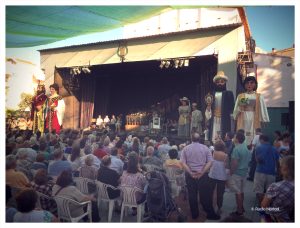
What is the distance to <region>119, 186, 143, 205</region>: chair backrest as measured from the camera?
4.61 meters

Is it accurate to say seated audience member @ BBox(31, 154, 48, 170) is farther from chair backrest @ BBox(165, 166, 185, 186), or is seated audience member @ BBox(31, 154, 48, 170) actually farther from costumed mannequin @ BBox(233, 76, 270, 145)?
costumed mannequin @ BBox(233, 76, 270, 145)

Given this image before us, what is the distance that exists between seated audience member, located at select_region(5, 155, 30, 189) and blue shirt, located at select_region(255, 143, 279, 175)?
406 cm

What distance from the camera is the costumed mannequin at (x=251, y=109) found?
5.42 m

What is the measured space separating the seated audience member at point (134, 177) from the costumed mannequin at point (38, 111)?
11.0 ft

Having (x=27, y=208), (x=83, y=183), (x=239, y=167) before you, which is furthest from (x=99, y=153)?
(x=239, y=167)

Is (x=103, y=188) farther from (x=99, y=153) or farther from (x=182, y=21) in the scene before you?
(x=182, y=21)

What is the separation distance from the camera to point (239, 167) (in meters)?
4.96

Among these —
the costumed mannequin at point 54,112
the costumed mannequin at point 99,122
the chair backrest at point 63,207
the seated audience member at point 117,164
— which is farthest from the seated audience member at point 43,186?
the costumed mannequin at point 99,122

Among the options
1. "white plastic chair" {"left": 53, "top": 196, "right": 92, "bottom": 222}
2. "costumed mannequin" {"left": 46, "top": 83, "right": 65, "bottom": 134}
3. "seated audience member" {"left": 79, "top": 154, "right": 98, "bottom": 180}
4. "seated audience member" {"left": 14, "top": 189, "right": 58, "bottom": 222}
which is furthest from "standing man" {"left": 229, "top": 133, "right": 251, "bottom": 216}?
"costumed mannequin" {"left": 46, "top": 83, "right": 65, "bottom": 134}

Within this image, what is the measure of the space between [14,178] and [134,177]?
2.03 meters

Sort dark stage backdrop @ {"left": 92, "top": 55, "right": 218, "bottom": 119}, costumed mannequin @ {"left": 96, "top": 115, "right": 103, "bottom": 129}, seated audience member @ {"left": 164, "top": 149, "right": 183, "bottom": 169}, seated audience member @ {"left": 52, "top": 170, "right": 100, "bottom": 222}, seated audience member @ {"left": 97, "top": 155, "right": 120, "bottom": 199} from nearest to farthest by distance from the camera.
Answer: seated audience member @ {"left": 52, "top": 170, "right": 100, "bottom": 222}, seated audience member @ {"left": 97, "top": 155, "right": 120, "bottom": 199}, seated audience member @ {"left": 164, "top": 149, "right": 183, "bottom": 169}, dark stage backdrop @ {"left": 92, "top": 55, "right": 218, "bottom": 119}, costumed mannequin @ {"left": 96, "top": 115, "right": 103, "bottom": 129}

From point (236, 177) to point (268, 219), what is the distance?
1.00 meters
